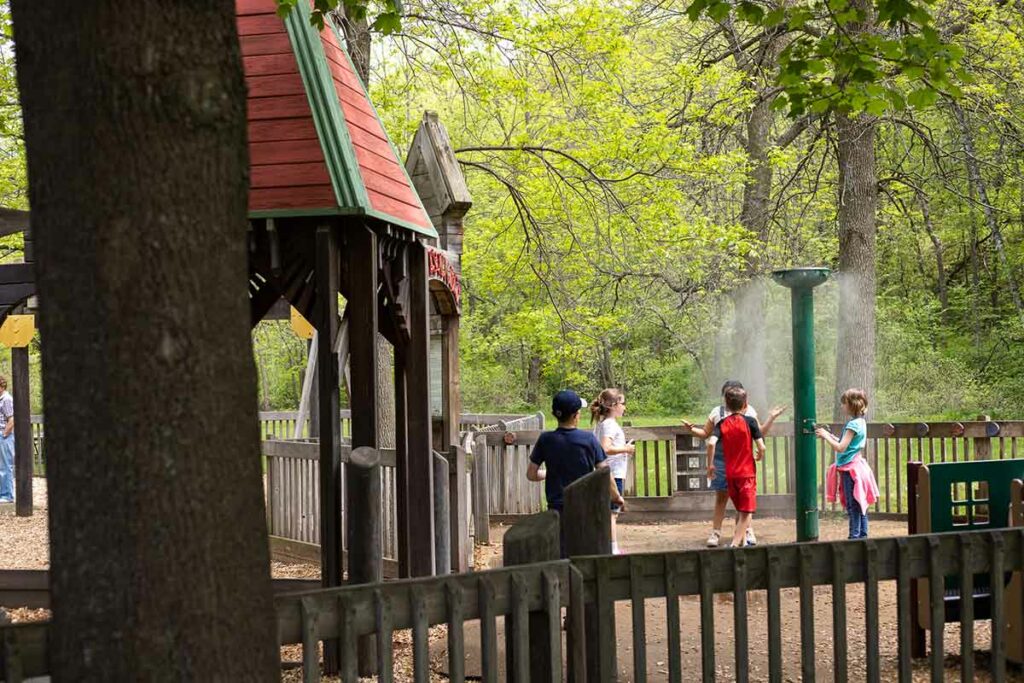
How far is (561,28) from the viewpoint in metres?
14.3

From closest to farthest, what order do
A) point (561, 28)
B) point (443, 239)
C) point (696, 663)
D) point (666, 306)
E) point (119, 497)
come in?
point (119, 497) < point (696, 663) < point (443, 239) < point (561, 28) < point (666, 306)

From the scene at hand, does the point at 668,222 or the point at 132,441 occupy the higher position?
the point at 668,222

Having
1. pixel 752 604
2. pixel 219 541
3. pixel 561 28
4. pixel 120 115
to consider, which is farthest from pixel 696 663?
pixel 561 28

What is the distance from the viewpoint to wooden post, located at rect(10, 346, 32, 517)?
15.0 metres

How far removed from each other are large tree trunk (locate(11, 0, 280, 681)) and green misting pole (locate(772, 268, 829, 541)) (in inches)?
272

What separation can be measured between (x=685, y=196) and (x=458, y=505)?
33.6 ft

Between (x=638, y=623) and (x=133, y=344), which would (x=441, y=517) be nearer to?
(x=638, y=623)

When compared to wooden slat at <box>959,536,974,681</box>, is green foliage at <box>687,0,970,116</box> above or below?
above

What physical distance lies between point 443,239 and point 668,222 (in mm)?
6286

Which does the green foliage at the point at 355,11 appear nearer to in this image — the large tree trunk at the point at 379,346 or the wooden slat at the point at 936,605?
the wooden slat at the point at 936,605

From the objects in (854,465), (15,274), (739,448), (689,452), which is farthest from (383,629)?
(689,452)

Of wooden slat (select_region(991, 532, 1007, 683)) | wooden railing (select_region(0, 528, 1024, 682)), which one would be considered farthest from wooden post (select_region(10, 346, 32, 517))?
wooden slat (select_region(991, 532, 1007, 683))

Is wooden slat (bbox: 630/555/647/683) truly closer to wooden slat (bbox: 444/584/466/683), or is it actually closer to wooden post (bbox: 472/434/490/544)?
wooden slat (bbox: 444/584/466/683)

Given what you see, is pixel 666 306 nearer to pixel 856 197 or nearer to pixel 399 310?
pixel 856 197
